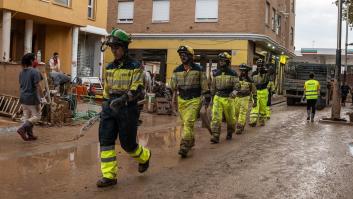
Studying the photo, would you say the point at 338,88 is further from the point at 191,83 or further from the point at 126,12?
the point at 126,12

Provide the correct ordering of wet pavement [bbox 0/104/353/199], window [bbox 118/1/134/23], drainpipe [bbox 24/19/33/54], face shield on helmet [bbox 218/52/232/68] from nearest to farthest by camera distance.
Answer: wet pavement [bbox 0/104/353/199], face shield on helmet [bbox 218/52/232/68], drainpipe [bbox 24/19/33/54], window [bbox 118/1/134/23]

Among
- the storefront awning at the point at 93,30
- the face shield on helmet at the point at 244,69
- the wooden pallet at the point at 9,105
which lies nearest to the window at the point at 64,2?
the storefront awning at the point at 93,30

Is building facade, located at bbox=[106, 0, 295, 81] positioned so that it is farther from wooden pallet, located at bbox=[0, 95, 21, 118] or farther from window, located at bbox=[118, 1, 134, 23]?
wooden pallet, located at bbox=[0, 95, 21, 118]

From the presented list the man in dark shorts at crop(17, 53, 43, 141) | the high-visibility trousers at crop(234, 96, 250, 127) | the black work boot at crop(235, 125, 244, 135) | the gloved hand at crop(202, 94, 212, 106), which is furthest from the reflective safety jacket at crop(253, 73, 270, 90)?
the man in dark shorts at crop(17, 53, 43, 141)

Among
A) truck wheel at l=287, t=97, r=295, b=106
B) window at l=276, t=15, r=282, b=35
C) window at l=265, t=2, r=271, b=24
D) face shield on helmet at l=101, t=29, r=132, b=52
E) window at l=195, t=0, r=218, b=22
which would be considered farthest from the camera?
window at l=276, t=15, r=282, b=35

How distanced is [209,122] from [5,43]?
10647mm

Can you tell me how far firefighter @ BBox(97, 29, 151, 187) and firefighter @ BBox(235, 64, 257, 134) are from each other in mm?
6086

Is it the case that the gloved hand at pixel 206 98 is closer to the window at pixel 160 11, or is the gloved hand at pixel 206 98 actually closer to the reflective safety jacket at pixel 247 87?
the reflective safety jacket at pixel 247 87

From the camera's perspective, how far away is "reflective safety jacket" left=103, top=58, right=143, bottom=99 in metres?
6.41

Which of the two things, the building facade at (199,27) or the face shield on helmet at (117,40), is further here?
the building facade at (199,27)

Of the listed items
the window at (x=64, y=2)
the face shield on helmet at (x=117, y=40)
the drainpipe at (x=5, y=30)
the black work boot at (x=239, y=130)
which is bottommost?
the black work boot at (x=239, y=130)

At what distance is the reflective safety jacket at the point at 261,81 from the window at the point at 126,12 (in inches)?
790

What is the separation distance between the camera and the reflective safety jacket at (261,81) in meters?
14.8

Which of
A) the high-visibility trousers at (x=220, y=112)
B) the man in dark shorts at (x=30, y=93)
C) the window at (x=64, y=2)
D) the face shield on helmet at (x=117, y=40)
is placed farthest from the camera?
the window at (x=64, y=2)
